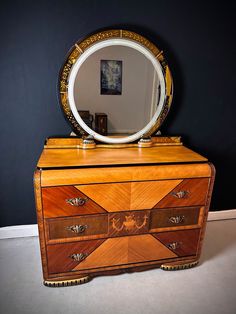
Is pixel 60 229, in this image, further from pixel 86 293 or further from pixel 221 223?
pixel 221 223

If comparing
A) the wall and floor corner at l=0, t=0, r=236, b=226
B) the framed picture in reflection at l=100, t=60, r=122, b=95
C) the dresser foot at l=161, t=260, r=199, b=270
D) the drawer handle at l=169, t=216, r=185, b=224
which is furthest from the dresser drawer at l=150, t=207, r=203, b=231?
the framed picture in reflection at l=100, t=60, r=122, b=95

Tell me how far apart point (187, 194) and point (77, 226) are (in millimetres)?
762

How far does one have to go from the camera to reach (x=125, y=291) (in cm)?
151

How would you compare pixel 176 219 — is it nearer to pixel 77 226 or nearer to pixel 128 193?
pixel 128 193

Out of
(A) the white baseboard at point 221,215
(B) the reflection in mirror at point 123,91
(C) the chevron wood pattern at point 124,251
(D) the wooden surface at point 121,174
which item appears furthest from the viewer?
(A) the white baseboard at point 221,215

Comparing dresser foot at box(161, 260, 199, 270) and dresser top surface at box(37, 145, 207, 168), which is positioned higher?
dresser top surface at box(37, 145, 207, 168)

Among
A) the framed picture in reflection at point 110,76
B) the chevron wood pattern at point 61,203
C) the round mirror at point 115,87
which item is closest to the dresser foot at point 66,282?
the chevron wood pattern at point 61,203

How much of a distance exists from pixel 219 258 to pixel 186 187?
0.86 m

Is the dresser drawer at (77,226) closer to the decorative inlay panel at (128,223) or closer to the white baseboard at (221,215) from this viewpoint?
the decorative inlay panel at (128,223)

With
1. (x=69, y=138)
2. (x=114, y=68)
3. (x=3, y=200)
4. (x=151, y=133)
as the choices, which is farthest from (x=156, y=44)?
(x=3, y=200)

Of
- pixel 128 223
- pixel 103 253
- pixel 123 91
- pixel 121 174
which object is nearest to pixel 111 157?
pixel 121 174

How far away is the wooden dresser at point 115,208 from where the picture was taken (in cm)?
130

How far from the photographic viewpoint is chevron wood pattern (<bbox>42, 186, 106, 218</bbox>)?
128 cm

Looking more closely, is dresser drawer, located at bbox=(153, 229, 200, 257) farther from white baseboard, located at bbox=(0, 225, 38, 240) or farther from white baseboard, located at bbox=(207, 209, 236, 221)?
white baseboard, located at bbox=(0, 225, 38, 240)
